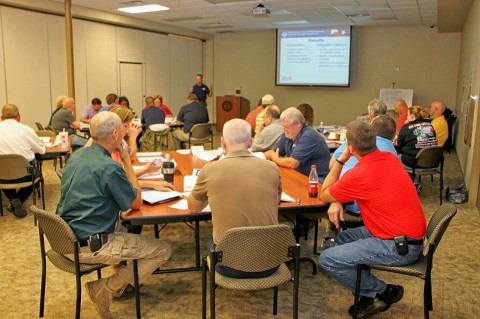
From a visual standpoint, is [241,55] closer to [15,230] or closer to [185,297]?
[15,230]

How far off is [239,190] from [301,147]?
189 cm

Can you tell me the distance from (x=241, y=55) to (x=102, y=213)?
12511mm

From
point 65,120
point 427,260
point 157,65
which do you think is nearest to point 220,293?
point 427,260

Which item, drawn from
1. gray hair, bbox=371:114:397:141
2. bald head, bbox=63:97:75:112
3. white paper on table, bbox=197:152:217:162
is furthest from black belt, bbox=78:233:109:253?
bald head, bbox=63:97:75:112

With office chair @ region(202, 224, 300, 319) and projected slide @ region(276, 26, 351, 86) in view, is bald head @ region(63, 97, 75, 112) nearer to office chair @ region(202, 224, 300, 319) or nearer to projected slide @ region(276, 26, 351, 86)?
office chair @ region(202, 224, 300, 319)

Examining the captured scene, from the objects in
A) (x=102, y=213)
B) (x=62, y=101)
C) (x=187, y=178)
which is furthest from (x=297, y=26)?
(x=102, y=213)

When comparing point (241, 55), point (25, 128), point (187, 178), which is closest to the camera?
point (187, 178)

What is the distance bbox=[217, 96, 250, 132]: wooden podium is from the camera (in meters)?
13.6

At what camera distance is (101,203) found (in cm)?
264

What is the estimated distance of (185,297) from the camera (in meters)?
3.28

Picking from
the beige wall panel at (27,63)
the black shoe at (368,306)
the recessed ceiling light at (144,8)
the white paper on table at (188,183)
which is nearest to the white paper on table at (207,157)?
the white paper on table at (188,183)

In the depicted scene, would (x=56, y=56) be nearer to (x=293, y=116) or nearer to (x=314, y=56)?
(x=314, y=56)

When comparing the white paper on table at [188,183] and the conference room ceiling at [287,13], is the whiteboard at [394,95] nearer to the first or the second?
Result: the conference room ceiling at [287,13]

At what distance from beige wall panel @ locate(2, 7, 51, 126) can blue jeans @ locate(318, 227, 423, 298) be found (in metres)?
8.37
